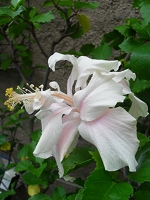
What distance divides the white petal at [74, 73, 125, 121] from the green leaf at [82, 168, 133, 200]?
0.12m

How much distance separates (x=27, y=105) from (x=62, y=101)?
0.33 ft

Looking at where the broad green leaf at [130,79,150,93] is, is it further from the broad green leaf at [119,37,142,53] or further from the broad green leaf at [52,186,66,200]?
the broad green leaf at [52,186,66,200]

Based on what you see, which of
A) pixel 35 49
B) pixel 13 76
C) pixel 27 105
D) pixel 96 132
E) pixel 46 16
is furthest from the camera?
pixel 13 76

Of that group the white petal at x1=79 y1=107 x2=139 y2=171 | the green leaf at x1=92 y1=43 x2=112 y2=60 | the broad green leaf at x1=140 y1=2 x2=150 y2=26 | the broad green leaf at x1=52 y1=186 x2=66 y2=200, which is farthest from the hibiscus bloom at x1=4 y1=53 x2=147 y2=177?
the broad green leaf at x1=52 y1=186 x2=66 y2=200

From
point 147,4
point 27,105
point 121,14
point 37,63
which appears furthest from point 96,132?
point 37,63

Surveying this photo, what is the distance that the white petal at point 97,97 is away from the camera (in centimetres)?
50

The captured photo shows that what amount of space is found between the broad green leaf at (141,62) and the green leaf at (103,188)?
0.23 m

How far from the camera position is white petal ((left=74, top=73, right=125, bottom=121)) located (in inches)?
19.5

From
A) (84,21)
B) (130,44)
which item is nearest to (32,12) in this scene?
(84,21)

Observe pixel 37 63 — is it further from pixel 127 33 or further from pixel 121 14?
pixel 127 33

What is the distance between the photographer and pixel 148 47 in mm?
648

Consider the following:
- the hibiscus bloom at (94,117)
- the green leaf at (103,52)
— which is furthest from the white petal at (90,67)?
the green leaf at (103,52)

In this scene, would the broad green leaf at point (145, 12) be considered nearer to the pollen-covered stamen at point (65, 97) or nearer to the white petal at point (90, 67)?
the white petal at point (90, 67)

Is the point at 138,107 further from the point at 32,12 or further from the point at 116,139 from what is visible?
the point at 32,12
